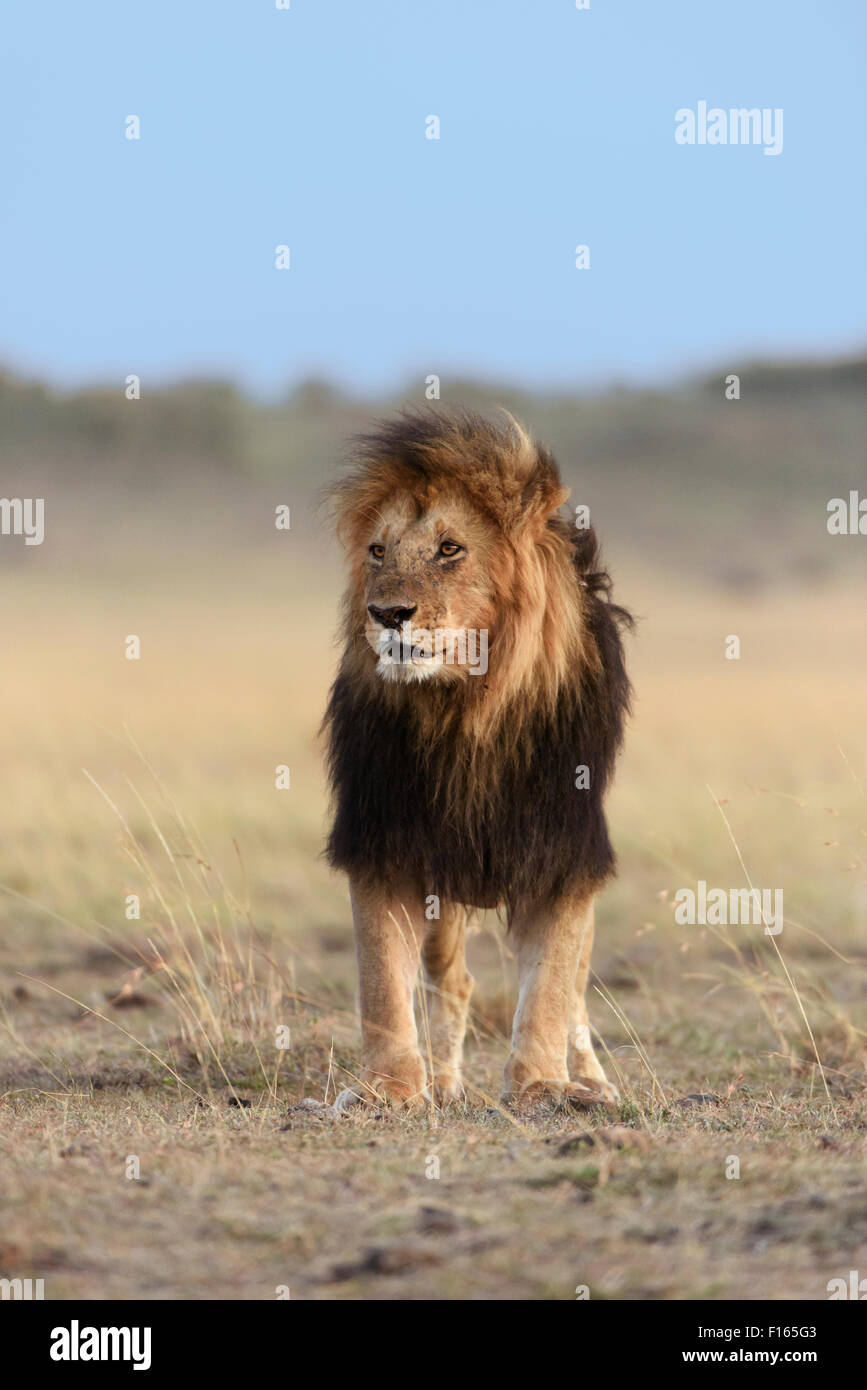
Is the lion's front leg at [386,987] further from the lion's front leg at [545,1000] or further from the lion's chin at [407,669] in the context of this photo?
the lion's chin at [407,669]

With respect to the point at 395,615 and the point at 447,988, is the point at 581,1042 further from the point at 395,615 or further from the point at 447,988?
the point at 395,615

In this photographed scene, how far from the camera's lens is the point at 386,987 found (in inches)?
231

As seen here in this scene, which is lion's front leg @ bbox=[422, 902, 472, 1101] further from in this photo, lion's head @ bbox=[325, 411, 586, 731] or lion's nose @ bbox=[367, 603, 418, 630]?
lion's nose @ bbox=[367, 603, 418, 630]

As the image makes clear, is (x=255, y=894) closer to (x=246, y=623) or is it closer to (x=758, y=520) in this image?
(x=246, y=623)

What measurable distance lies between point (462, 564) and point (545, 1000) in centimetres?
147

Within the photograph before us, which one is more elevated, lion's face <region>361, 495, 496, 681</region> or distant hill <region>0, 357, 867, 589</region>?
distant hill <region>0, 357, 867, 589</region>

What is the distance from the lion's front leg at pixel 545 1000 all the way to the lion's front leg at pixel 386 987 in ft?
1.11

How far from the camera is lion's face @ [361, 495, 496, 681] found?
5.48 meters

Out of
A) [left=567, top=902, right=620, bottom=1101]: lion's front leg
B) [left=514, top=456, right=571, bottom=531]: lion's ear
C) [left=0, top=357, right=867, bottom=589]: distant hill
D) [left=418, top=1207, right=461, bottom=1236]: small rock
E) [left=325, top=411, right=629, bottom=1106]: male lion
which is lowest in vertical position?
[left=418, top=1207, right=461, bottom=1236]: small rock

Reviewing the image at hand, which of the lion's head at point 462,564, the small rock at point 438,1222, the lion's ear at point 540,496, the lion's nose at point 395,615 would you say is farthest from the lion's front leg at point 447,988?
the small rock at point 438,1222

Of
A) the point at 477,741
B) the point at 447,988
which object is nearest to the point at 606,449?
the point at 447,988

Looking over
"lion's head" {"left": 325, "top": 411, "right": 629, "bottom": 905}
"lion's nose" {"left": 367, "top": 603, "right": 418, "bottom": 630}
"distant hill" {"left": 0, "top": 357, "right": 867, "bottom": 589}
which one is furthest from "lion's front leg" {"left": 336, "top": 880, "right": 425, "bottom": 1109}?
"distant hill" {"left": 0, "top": 357, "right": 867, "bottom": 589}

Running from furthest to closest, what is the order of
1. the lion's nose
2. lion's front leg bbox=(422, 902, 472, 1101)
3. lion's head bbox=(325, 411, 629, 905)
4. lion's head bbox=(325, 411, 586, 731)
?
lion's front leg bbox=(422, 902, 472, 1101) → lion's head bbox=(325, 411, 629, 905) → lion's head bbox=(325, 411, 586, 731) → the lion's nose

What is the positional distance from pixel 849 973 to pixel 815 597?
165 feet
